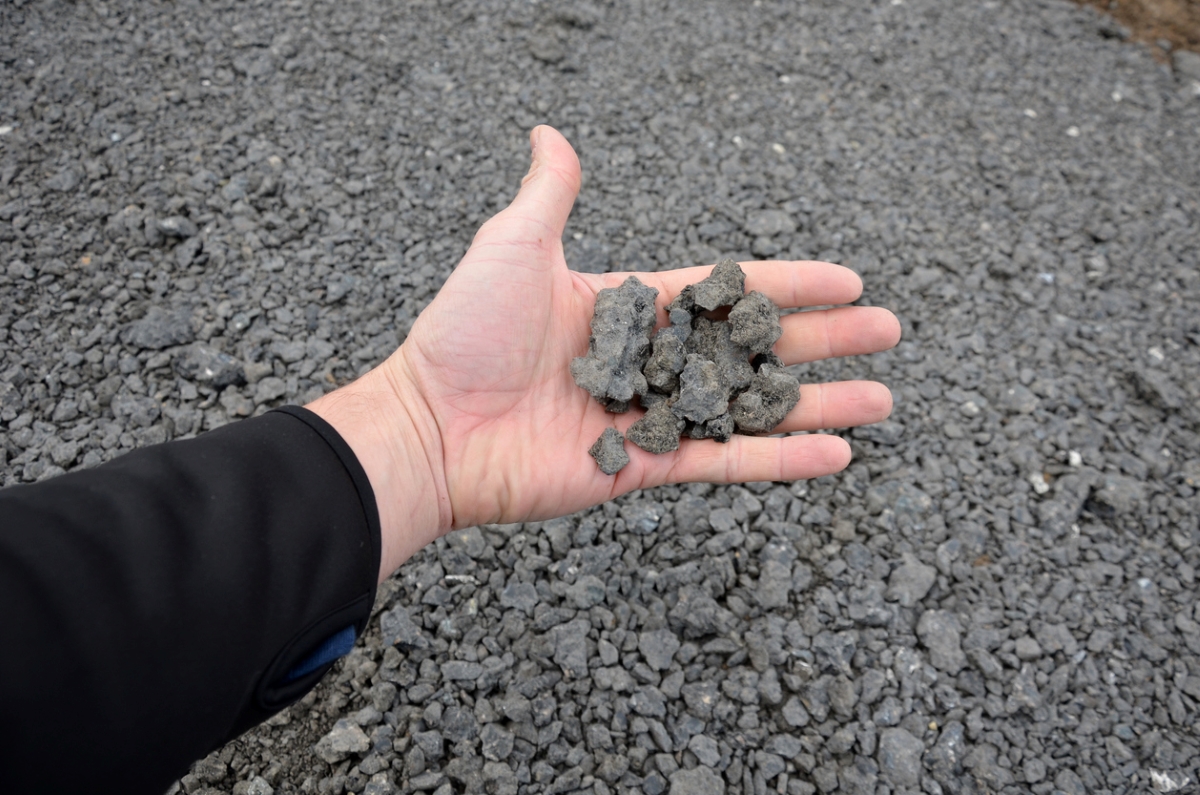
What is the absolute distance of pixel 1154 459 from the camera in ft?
11.7

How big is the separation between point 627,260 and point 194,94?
2797 millimetres

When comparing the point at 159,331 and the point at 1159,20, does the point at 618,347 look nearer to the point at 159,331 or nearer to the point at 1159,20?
the point at 159,331

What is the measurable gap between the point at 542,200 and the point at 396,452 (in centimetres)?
102

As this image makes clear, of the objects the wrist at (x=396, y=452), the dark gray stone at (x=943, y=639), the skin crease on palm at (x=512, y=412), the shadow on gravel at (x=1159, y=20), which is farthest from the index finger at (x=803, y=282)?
the shadow on gravel at (x=1159, y=20)

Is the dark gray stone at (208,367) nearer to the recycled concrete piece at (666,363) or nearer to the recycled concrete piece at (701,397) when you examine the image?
the recycled concrete piece at (666,363)

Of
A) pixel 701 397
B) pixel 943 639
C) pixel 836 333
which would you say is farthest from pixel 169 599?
pixel 943 639

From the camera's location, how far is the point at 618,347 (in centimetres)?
274

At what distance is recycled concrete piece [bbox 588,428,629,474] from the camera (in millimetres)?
2559

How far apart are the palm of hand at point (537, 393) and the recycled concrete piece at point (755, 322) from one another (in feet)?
0.95

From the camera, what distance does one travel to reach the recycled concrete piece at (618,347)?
271cm

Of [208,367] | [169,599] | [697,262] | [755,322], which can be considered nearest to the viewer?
[169,599]

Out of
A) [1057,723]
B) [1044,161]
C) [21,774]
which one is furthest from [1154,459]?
[21,774]

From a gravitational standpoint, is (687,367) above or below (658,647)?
above

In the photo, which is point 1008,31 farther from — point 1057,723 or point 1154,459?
point 1057,723
